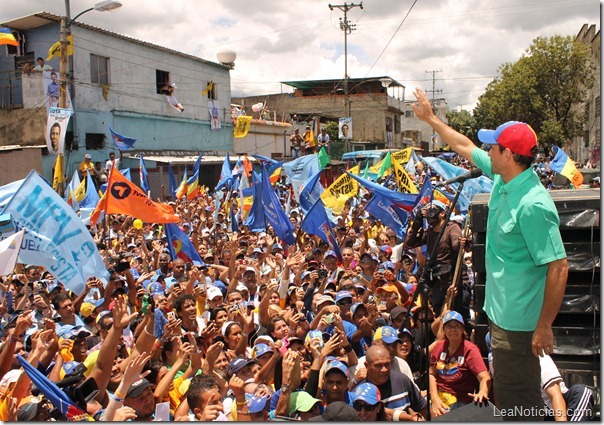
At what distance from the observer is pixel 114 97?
79.5ft

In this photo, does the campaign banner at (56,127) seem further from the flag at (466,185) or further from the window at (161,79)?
the window at (161,79)

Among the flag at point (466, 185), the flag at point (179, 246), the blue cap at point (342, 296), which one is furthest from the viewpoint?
the flag at point (466, 185)

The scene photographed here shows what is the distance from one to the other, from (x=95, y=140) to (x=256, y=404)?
21.4 m

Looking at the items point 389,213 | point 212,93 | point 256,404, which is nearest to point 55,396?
point 256,404

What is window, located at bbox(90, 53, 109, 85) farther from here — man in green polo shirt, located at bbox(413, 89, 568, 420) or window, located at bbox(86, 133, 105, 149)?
man in green polo shirt, located at bbox(413, 89, 568, 420)

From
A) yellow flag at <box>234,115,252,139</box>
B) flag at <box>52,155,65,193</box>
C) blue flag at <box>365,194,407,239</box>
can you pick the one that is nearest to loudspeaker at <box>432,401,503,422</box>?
blue flag at <box>365,194,407,239</box>

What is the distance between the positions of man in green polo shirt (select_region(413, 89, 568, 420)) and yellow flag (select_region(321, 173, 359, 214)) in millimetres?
8388

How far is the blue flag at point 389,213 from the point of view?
9914 mm

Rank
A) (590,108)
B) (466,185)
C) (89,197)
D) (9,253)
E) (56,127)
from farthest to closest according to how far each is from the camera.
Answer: (590,108) < (56,127) < (89,197) < (466,185) < (9,253)

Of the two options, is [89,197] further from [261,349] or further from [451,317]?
[451,317]

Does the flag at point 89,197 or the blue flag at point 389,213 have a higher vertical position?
the flag at point 89,197

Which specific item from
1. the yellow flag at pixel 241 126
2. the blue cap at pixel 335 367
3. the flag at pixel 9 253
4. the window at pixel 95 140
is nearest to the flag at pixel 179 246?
the flag at pixel 9 253

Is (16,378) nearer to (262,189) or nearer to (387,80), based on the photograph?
(262,189)

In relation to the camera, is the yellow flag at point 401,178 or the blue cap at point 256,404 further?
the yellow flag at point 401,178
